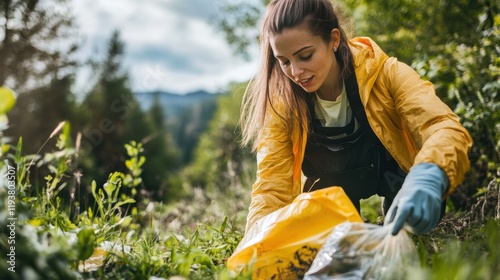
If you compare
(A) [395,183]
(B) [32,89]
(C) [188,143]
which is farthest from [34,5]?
(C) [188,143]

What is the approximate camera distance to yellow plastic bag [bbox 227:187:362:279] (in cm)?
178

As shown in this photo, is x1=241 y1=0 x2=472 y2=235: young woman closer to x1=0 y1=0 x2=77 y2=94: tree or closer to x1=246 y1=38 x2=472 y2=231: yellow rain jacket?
x1=246 y1=38 x2=472 y2=231: yellow rain jacket

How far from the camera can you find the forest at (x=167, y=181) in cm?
146

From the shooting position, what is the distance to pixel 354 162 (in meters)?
2.76

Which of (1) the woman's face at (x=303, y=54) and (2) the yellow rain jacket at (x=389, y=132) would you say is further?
(1) the woman's face at (x=303, y=54)

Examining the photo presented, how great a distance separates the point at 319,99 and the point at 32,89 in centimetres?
1121

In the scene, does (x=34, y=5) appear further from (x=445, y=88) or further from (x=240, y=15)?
(x=240, y=15)

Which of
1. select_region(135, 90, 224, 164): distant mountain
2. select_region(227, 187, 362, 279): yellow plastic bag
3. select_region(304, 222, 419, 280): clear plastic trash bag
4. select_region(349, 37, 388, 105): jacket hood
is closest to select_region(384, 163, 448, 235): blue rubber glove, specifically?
select_region(304, 222, 419, 280): clear plastic trash bag

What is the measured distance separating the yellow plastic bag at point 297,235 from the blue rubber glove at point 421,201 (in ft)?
0.65

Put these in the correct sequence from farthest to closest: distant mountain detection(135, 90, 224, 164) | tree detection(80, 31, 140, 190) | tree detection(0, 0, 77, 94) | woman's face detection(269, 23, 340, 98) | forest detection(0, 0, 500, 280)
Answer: distant mountain detection(135, 90, 224, 164) → tree detection(80, 31, 140, 190) → tree detection(0, 0, 77, 94) → woman's face detection(269, 23, 340, 98) → forest detection(0, 0, 500, 280)

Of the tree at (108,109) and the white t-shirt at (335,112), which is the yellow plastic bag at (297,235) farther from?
the tree at (108,109)

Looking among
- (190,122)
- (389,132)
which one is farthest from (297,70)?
(190,122)

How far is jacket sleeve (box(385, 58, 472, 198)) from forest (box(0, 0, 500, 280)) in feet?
0.97

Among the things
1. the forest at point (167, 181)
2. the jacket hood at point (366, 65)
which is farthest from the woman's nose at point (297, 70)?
the forest at point (167, 181)
